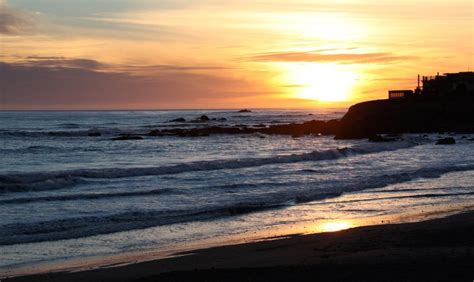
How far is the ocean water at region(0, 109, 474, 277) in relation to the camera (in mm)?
14156

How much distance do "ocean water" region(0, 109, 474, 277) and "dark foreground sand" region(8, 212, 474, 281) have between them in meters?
1.39

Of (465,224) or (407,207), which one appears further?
(407,207)

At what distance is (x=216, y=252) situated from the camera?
12.4 m

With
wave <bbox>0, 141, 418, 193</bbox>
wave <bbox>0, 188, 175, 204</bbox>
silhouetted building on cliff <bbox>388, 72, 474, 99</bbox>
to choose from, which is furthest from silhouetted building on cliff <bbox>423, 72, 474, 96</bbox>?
wave <bbox>0, 188, 175, 204</bbox>

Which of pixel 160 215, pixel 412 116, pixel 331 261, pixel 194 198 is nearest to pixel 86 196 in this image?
pixel 194 198

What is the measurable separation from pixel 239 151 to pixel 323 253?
33.0 m

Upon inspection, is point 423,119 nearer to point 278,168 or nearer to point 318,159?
point 318,159

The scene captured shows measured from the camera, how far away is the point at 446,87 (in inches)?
3159

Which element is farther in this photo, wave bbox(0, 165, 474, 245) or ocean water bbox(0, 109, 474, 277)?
wave bbox(0, 165, 474, 245)

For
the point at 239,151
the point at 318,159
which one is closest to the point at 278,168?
the point at 318,159

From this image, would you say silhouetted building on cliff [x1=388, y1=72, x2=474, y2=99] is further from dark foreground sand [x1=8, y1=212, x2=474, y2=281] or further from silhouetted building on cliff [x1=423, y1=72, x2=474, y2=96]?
dark foreground sand [x1=8, y1=212, x2=474, y2=281]

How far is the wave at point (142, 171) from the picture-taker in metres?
24.2

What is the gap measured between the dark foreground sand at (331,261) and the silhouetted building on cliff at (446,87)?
215 feet

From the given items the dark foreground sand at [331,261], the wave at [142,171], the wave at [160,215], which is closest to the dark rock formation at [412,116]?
the wave at [142,171]
